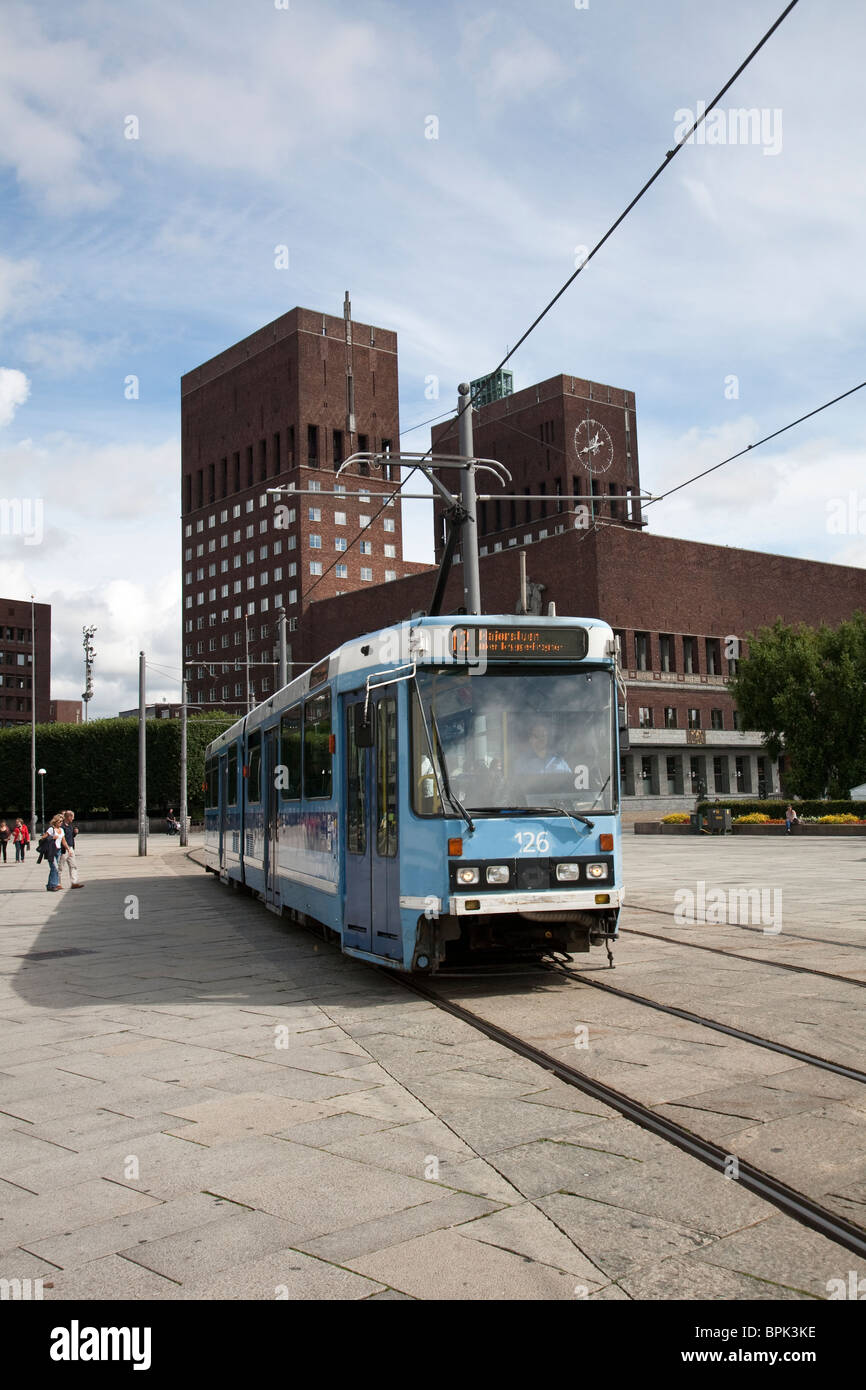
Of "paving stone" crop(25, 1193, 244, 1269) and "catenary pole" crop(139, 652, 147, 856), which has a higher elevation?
"catenary pole" crop(139, 652, 147, 856)

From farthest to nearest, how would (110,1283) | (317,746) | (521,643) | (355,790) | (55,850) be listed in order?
(55,850) < (317,746) < (355,790) < (521,643) < (110,1283)

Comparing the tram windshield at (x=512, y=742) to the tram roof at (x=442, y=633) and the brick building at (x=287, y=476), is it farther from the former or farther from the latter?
the brick building at (x=287, y=476)

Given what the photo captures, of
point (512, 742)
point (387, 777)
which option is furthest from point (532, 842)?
point (387, 777)

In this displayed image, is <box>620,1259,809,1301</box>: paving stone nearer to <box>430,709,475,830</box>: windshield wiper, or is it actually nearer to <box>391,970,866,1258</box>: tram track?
<box>391,970,866,1258</box>: tram track

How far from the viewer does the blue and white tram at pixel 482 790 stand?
9.04m

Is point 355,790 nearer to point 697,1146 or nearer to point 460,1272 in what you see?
point 697,1146

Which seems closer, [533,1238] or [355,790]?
[533,1238]

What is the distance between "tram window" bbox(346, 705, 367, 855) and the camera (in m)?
10.2

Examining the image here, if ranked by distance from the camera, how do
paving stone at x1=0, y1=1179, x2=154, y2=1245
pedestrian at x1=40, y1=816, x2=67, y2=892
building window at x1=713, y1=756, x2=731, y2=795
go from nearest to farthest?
paving stone at x1=0, y1=1179, x2=154, y2=1245, pedestrian at x1=40, y1=816, x2=67, y2=892, building window at x1=713, y1=756, x2=731, y2=795

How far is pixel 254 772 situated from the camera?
664 inches

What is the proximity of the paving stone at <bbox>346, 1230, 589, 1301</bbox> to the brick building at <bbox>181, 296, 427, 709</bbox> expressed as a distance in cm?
8529

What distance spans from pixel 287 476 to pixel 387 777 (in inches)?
3540

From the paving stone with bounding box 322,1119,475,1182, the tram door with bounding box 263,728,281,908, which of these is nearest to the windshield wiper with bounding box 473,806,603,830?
the paving stone with bounding box 322,1119,475,1182

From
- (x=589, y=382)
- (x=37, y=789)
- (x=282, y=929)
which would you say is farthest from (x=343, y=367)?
(x=282, y=929)
